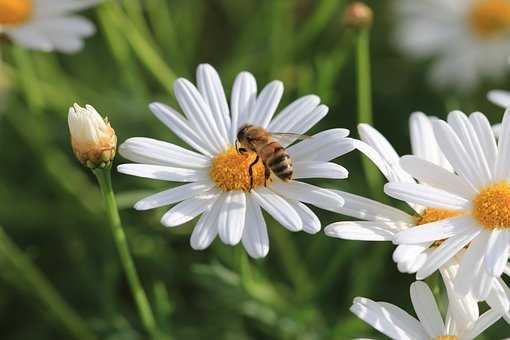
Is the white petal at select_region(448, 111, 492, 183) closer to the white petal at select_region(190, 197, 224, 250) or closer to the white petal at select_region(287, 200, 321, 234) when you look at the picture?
the white petal at select_region(287, 200, 321, 234)

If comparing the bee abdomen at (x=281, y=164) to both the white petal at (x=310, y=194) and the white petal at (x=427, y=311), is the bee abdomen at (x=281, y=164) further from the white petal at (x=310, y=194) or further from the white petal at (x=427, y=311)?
the white petal at (x=427, y=311)

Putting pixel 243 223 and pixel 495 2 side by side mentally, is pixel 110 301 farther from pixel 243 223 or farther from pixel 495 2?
pixel 495 2

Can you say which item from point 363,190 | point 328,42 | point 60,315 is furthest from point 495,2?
point 60,315

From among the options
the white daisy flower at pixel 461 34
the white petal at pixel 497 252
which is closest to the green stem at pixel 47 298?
the white petal at pixel 497 252

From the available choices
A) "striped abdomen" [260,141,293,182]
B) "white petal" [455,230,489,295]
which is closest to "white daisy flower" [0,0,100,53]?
"striped abdomen" [260,141,293,182]

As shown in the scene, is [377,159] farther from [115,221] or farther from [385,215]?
[115,221]
